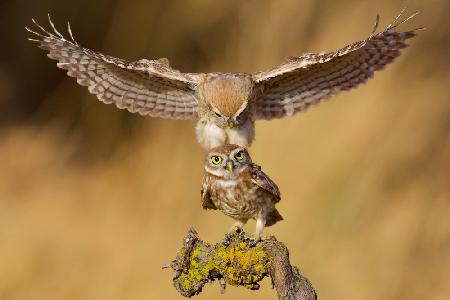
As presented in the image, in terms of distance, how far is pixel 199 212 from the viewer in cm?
792

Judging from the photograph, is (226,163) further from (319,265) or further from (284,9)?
(284,9)

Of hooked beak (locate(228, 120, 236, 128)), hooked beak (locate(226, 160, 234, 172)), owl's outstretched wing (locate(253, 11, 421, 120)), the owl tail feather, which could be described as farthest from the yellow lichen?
owl's outstretched wing (locate(253, 11, 421, 120))

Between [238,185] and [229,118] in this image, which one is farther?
[229,118]

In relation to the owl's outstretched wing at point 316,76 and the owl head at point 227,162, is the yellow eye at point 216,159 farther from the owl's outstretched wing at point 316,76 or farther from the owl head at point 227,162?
the owl's outstretched wing at point 316,76

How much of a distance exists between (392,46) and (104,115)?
343 cm

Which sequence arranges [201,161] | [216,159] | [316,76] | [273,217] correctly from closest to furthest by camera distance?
[216,159] → [273,217] → [316,76] → [201,161]

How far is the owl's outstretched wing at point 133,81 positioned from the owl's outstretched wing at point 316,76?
1.47 feet

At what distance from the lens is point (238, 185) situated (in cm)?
469

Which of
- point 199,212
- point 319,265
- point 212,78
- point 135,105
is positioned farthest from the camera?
point 199,212

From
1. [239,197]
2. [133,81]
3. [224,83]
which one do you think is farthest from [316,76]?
[239,197]

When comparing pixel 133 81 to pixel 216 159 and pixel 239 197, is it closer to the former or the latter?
pixel 216 159

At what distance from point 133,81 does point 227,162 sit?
5.12 ft

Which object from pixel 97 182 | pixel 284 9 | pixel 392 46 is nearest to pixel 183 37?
pixel 284 9

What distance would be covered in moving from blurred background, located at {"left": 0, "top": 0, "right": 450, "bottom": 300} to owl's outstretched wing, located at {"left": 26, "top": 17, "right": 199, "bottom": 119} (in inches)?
59.3
